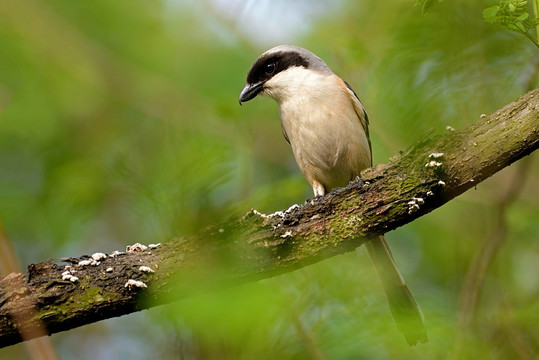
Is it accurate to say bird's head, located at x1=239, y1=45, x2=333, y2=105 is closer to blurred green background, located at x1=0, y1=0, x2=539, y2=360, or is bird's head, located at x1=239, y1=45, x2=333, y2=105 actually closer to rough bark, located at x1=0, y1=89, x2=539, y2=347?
blurred green background, located at x1=0, y1=0, x2=539, y2=360

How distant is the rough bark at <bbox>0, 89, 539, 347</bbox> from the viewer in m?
3.14

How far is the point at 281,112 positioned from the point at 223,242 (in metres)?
2.88

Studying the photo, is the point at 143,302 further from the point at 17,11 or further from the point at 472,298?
the point at 17,11

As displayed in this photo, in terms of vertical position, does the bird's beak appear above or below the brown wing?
above

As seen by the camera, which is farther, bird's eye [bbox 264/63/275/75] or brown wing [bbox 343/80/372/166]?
bird's eye [bbox 264/63/275/75]

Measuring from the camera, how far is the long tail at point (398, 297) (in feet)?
10.4

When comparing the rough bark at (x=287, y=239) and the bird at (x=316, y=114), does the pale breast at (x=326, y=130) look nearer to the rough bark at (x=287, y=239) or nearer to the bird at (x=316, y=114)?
the bird at (x=316, y=114)

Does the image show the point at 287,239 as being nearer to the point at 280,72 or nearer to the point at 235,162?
the point at 235,162

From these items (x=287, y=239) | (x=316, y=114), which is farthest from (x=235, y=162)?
(x=316, y=114)

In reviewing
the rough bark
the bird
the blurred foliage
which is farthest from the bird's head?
the blurred foliage

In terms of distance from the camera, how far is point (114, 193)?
361 centimetres

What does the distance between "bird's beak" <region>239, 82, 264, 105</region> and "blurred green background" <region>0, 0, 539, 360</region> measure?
0.14 metres

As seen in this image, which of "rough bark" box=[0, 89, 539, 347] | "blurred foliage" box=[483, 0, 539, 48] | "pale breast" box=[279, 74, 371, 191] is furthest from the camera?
"pale breast" box=[279, 74, 371, 191]

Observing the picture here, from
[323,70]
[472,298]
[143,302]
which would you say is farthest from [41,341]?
[323,70]
